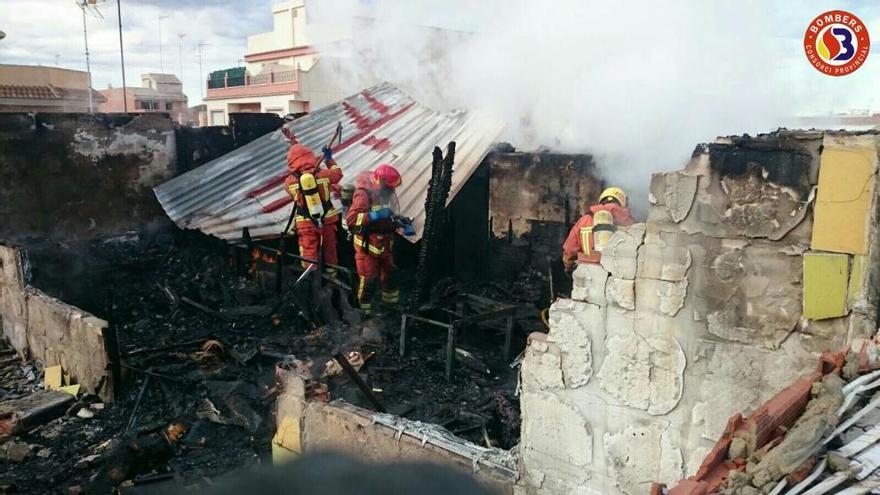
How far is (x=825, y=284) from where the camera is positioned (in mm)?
3174

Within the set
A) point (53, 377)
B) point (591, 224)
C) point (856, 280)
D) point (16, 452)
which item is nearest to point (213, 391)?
point (16, 452)

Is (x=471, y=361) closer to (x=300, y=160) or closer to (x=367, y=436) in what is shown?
(x=367, y=436)

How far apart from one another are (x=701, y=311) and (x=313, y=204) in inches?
252

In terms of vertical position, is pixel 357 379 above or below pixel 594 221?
below

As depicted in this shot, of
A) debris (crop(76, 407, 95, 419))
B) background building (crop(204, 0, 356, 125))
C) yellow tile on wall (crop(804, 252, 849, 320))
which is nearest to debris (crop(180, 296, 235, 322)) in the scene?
debris (crop(76, 407, 95, 419))

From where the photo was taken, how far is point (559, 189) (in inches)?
347

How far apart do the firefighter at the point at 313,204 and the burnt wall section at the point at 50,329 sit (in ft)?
9.39

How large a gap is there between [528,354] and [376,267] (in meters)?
4.89

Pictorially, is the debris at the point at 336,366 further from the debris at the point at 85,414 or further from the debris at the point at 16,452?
the debris at the point at 16,452

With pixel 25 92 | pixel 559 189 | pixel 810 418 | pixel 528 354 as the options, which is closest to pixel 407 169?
pixel 559 189

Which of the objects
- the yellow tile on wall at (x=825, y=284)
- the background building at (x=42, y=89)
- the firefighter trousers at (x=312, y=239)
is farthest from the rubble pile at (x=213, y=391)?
the background building at (x=42, y=89)

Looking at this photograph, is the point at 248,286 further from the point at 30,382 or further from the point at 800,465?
the point at 800,465

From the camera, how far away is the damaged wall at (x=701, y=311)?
10.2 feet

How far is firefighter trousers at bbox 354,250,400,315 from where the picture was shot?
847 centimetres
